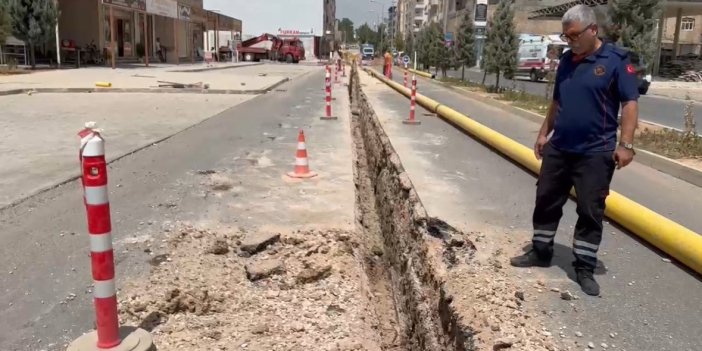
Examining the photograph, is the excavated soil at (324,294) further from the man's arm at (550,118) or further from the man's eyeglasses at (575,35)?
the man's eyeglasses at (575,35)

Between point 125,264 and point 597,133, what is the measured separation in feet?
11.9

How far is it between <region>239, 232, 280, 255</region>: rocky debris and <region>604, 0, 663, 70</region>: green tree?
1064 cm

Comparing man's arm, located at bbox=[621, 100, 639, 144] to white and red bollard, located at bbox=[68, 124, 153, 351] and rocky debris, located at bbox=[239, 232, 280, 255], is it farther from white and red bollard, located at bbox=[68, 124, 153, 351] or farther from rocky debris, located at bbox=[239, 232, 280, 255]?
white and red bollard, located at bbox=[68, 124, 153, 351]

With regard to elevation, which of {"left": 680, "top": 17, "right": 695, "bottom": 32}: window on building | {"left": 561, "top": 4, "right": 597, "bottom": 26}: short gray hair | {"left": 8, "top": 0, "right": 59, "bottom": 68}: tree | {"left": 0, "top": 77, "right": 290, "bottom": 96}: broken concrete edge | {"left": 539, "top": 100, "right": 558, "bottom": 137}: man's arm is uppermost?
{"left": 680, "top": 17, "right": 695, "bottom": 32}: window on building

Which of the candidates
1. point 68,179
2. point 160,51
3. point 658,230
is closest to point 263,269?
point 658,230

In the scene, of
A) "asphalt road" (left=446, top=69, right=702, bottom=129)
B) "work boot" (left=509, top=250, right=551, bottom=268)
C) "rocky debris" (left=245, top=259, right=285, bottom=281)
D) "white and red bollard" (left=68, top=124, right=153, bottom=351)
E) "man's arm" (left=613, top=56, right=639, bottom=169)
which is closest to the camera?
"white and red bollard" (left=68, top=124, right=153, bottom=351)

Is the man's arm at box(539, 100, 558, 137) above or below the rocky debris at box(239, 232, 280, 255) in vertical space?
above

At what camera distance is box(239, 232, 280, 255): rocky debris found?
4.99 m

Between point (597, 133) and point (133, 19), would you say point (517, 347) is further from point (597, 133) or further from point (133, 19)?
point (133, 19)

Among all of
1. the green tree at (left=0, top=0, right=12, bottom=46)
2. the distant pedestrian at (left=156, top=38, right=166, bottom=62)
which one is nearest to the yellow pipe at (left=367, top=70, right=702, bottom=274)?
the green tree at (left=0, top=0, right=12, bottom=46)

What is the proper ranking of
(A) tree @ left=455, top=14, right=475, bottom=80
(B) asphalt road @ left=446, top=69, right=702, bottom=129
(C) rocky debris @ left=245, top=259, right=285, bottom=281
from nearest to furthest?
(C) rocky debris @ left=245, top=259, right=285, bottom=281
(B) asphalt road @ left=446, top=69, right=702, bottom=129
(A) tree @ left=455, top=14, right=475, bottom=80

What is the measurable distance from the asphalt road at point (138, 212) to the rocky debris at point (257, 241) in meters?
0.36

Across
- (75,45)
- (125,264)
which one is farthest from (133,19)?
(125,264)

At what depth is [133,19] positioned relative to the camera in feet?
142
